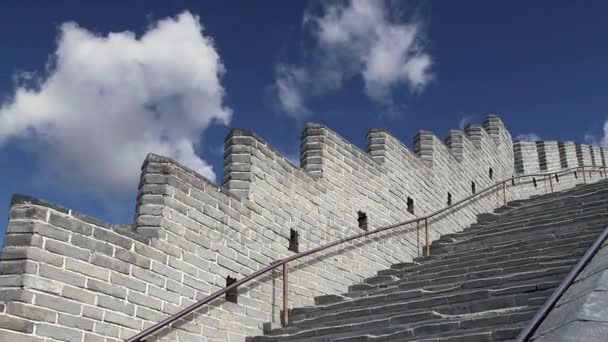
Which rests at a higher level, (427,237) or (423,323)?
(427,237)

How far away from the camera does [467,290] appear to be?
6.89 metres

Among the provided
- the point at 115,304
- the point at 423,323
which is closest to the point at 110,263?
the point at 115,304

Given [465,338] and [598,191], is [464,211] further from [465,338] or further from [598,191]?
[465,338]

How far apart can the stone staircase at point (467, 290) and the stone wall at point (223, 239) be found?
1.52 feet

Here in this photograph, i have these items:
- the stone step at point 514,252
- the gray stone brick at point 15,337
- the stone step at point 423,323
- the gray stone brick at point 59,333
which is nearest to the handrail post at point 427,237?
the stone step at point 514,252

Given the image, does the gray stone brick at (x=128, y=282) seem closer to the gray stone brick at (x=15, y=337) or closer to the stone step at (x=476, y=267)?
the gray stone brick at (x=15, y=337)

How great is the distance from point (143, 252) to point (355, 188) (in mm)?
4291

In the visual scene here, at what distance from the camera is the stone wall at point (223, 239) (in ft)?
18.1

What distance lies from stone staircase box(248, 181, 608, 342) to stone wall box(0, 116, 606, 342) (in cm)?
46

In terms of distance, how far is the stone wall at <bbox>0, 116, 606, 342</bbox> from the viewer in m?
5.53

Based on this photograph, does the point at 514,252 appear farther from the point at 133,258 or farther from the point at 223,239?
the point at 133,258

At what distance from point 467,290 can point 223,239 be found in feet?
8.66

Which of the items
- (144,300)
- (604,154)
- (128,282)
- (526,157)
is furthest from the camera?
(604,154)

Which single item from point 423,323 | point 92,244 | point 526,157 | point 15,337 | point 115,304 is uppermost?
point 526,157
